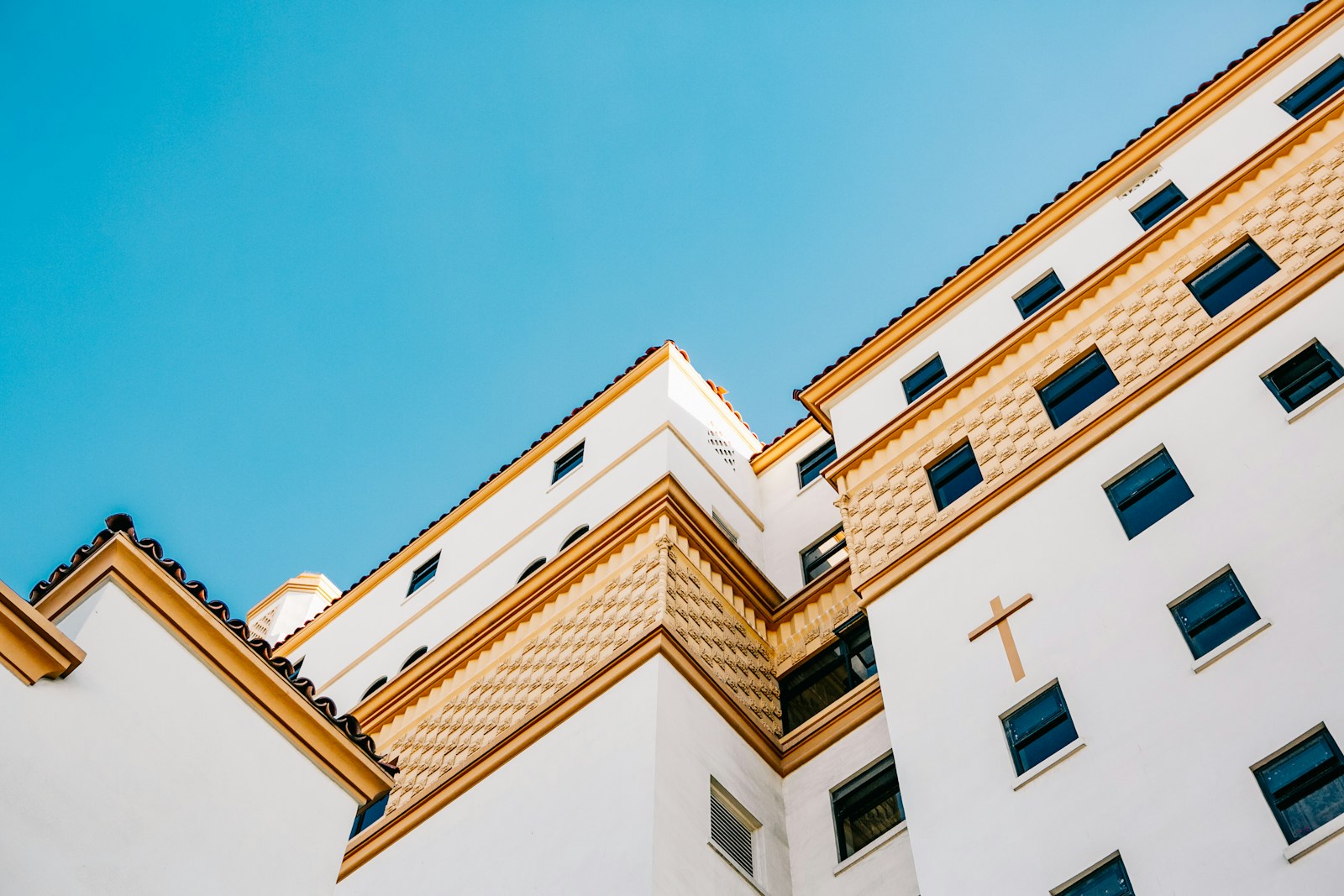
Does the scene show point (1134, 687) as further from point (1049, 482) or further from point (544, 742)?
point (544, 742)

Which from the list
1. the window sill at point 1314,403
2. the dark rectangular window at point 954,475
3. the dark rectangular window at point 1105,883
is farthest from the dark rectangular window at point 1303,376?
the dark rectangular window at point 1105,883

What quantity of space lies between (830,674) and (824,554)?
3492 mm

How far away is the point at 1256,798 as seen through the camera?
1193 centimetres

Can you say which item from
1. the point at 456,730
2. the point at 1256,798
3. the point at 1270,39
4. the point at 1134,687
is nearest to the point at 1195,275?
the point at 1270,39

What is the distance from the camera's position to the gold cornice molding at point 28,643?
11.4 m

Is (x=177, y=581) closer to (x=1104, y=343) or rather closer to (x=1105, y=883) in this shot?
(x=1105, y=883)

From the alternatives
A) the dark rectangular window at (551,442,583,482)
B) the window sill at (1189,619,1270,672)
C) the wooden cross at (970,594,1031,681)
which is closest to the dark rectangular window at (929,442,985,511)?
the wooden cross at (970,594,1031,681)

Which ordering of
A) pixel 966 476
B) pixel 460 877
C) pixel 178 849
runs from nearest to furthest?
pixel 178 849 → pixel 460 877 → pixel 966 476

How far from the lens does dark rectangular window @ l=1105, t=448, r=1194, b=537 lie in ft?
52.0

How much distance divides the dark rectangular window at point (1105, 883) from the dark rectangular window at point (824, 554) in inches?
398

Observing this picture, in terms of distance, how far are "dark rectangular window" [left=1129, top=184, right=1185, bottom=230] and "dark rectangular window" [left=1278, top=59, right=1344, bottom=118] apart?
6.33 feet

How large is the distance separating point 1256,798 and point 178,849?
8855mm

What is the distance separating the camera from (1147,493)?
16.3m

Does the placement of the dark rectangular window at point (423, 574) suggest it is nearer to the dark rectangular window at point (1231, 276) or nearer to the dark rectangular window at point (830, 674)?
the dark rectangular window at point (830, 674)
